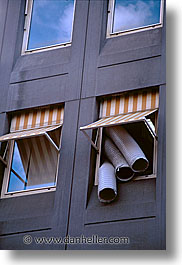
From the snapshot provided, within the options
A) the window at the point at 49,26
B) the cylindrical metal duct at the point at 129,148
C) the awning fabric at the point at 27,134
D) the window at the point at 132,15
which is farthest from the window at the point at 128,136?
the window at the point at 49,26

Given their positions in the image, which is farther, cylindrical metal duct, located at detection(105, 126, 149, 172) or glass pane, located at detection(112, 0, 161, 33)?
glass pane, located at detection(112, 0, 161, 33)

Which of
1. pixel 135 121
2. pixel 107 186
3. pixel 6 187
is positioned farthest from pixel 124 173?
pixel 6 187

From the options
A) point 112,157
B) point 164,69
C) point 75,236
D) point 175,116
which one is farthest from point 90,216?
point 164,69

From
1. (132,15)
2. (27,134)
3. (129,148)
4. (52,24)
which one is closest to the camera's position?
(129,148)

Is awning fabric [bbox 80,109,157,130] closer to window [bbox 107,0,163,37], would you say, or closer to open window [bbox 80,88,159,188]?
open window [bbox 80,88,159,188]

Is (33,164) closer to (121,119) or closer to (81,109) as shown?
(81,109)

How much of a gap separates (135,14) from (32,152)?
201cm

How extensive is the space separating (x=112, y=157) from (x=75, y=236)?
0.97 metres

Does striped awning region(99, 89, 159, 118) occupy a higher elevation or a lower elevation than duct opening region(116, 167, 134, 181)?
higher

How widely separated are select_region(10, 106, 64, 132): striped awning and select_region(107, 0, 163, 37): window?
44.7 inches

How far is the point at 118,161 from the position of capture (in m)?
6.56

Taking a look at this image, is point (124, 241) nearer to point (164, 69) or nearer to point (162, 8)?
point (164, 69)

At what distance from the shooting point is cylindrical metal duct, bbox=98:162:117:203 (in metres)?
6.37

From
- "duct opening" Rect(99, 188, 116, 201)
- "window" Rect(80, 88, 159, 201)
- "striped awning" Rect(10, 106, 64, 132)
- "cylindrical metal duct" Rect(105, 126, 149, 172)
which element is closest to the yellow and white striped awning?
"window" Rect(80, 88, 159, 201)
